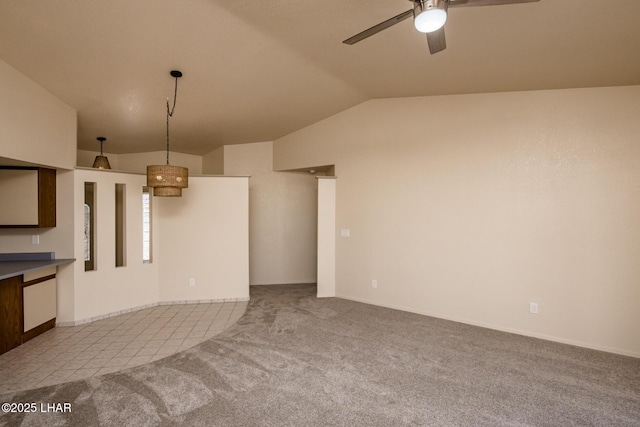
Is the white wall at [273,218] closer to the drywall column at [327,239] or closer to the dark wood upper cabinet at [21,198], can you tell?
the drywall column at [327,239]

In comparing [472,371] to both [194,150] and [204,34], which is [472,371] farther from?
[194,150]

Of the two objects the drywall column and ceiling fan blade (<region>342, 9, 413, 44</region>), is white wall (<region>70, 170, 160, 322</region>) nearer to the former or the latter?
the drywall column

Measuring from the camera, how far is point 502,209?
383cm

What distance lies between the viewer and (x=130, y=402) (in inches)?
92.1

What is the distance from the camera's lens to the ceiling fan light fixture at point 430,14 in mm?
1721

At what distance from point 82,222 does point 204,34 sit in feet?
9.93

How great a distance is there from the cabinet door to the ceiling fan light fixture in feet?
15.0

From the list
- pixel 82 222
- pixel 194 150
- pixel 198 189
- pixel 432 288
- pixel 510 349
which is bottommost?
pixel 510 349

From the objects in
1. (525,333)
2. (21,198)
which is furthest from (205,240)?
(525,333)

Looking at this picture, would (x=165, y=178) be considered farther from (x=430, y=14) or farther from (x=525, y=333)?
(x=525, y=333)

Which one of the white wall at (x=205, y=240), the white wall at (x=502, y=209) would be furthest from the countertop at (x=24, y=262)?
the white wall at (x=502, y=209)

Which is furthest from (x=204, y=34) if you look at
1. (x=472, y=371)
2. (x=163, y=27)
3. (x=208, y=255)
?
(x=472, y=371)

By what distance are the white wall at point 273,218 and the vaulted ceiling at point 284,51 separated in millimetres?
2014

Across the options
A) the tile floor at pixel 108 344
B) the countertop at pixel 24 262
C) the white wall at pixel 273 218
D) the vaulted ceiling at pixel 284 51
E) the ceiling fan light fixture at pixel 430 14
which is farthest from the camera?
the white wall at pixel 273 218
